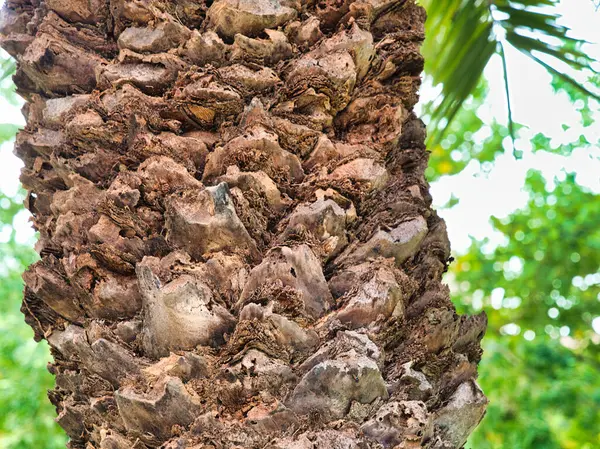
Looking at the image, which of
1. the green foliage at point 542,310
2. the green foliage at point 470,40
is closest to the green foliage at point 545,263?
the green foliage at point 542,310

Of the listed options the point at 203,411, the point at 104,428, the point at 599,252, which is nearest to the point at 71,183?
the point at 104,428

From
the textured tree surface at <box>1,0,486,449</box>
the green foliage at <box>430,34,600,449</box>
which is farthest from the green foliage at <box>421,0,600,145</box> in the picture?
the green foliage at <box>430,34,600,449</box>

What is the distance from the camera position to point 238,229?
1252mm

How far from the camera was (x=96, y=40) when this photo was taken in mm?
1624

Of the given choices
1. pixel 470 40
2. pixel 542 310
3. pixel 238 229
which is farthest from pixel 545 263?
pixel 238 229

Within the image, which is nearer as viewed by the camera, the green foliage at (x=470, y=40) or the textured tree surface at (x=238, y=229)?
the textured tree surface at (x=238, y=229)

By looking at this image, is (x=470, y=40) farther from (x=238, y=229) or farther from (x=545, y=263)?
(x=545, y=263)

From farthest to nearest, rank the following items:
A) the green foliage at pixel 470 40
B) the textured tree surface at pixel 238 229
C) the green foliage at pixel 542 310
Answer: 1. the green foliage at pixel 542 310
2. the green foliage at pixel 470 40
3. the textured tree surface at pixel 238 229

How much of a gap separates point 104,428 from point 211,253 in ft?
1.23

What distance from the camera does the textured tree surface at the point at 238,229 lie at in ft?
3.51

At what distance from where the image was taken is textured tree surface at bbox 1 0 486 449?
107 cm

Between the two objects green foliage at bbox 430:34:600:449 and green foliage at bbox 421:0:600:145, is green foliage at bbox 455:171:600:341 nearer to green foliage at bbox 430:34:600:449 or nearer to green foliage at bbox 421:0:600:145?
green foliage at bbox 430:34:600:449

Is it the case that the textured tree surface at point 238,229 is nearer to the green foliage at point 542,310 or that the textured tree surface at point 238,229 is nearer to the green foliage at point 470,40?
the green foliage at point 470,40

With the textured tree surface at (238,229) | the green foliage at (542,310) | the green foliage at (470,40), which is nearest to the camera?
the textured tree surface at (238,229)
